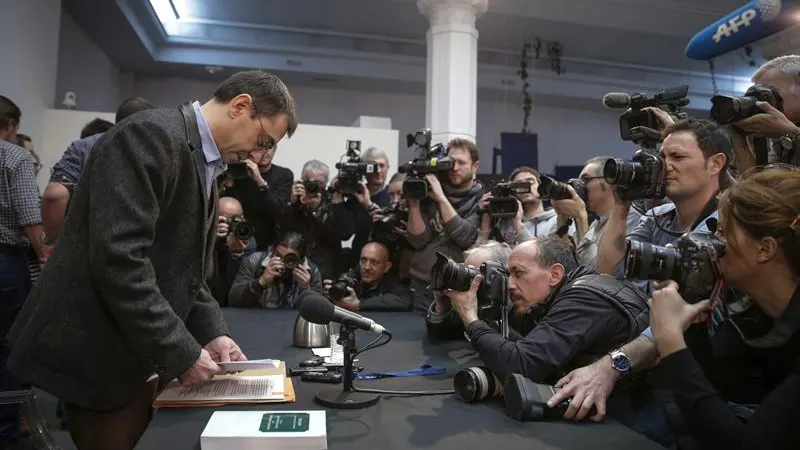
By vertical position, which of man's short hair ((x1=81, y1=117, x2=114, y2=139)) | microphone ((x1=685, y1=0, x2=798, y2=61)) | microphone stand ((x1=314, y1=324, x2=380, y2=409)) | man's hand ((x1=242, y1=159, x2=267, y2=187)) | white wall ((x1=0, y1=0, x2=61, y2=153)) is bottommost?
microphone stand ((x1=314, y1=324, x2=380, y2=409))

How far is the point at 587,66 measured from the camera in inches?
372

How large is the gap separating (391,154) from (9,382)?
3.91 m

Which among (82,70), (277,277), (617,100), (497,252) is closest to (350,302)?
(277,277)

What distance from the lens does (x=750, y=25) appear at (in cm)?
296

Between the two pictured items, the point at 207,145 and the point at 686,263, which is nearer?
the point at 686,263

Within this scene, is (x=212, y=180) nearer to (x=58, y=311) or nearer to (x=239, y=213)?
(x=58, y=311)

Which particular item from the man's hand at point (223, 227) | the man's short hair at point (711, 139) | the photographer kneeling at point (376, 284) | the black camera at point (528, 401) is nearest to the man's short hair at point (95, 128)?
the man's hand at point (223, 227)

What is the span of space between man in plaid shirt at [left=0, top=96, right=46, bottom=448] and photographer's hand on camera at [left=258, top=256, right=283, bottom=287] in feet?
3.25

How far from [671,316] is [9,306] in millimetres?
2446

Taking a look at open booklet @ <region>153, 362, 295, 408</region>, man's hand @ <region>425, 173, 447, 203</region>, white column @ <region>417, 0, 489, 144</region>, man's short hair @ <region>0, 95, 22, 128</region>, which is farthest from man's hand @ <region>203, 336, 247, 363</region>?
white column @ <region>417, 0, 489, 144</region>

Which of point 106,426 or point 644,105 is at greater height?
point 644,105

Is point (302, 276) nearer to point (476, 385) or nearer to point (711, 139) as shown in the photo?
point (476, 385)

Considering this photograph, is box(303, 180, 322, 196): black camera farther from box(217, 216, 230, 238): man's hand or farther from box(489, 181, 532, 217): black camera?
box(489, 181, 532, 217): black camera

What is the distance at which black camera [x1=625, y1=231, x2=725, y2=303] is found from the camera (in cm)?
121
